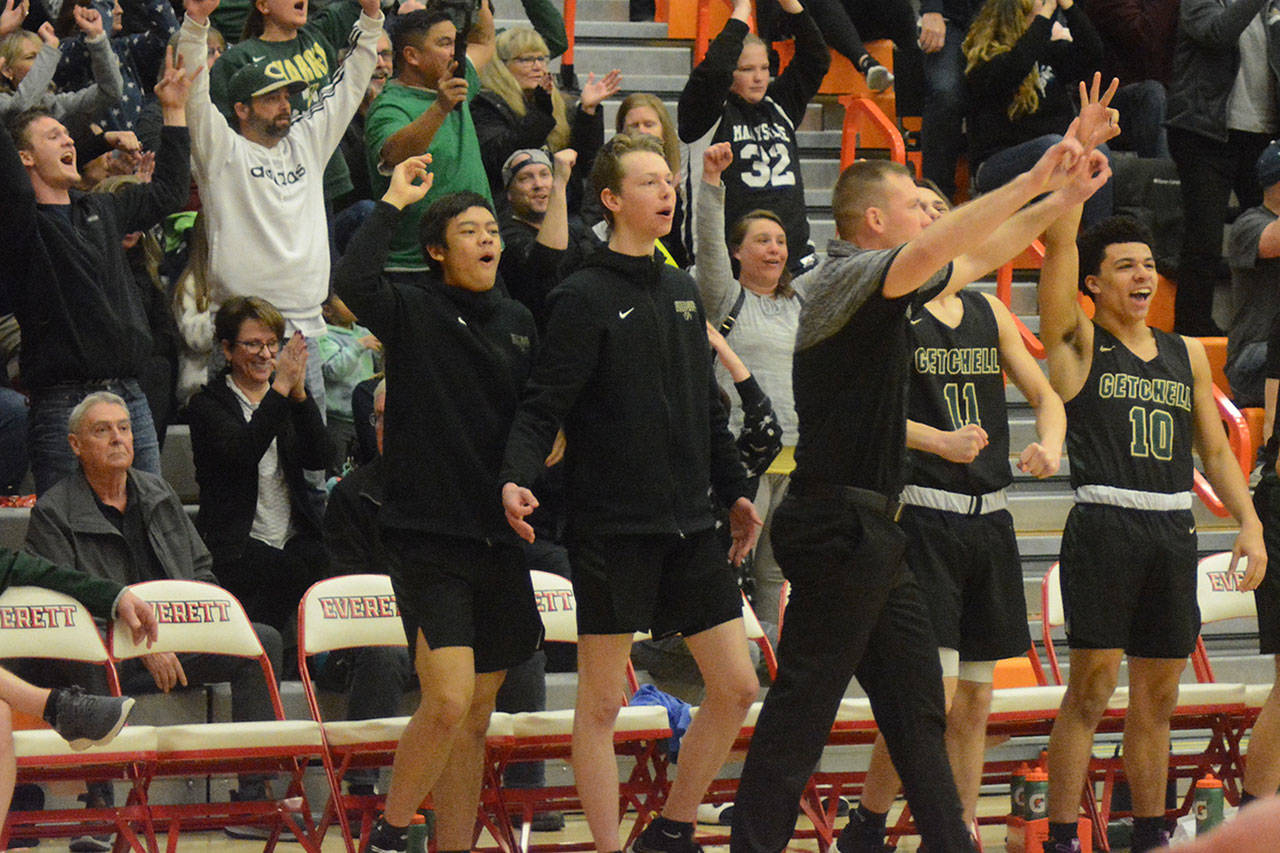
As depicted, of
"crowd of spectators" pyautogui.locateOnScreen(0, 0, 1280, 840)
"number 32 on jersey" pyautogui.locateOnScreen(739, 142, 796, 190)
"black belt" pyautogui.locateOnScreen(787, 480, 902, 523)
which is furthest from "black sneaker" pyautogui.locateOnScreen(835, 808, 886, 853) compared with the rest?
"number 32 on jersey" pyautogui.locateOnScreen(739, 142, 796, 190)

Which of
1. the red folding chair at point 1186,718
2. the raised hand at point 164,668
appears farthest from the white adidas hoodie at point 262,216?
the red folding chair at point 1186,718

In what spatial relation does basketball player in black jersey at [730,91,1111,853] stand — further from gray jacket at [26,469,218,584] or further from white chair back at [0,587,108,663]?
gray jacket at [26,469,218,584]

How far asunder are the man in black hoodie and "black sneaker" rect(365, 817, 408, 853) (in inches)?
Answer: 80.5

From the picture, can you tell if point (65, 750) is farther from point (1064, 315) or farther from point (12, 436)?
point (1064, 315)

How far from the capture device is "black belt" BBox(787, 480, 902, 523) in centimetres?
422

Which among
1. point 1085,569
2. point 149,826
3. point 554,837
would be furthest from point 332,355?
point 1085,569

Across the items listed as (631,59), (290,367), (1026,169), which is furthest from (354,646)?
(631,59)

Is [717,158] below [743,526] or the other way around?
the other way around

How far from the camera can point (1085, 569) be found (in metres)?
5.55

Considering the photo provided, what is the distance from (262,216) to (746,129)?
226cm

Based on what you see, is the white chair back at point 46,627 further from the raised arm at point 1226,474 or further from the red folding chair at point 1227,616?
the red folding chair at point 1227,616

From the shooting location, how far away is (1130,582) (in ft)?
18.2

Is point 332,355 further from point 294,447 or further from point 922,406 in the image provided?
point 922,406

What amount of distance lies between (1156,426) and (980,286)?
3.73m
